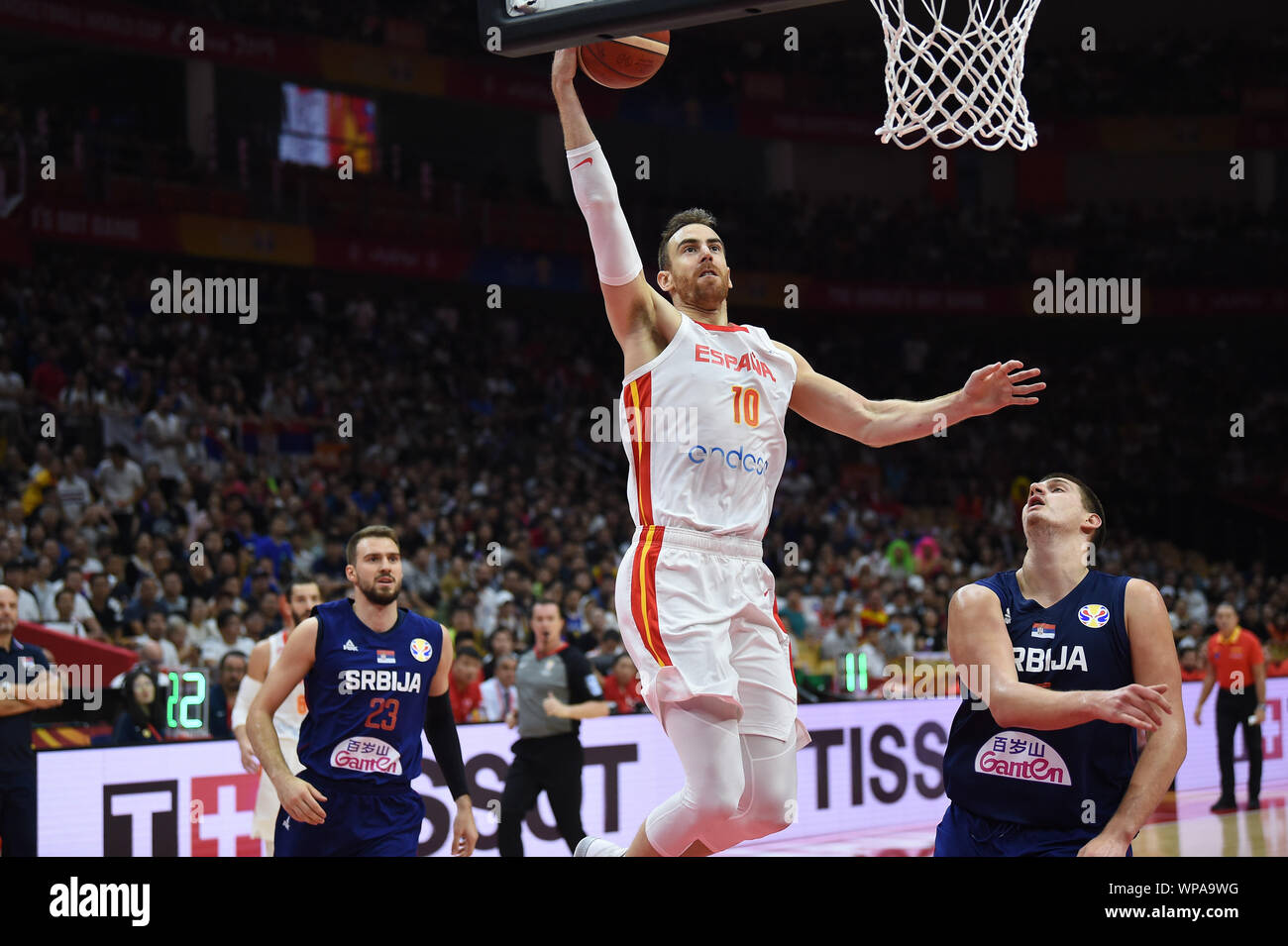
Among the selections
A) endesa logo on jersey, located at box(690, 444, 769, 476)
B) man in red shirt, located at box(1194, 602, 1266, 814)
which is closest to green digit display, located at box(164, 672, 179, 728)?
endesa logo on jersey, located at box(690, 444, 769, 476)

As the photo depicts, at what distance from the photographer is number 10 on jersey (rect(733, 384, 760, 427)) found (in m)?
4.43

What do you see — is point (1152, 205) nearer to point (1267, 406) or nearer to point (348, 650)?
point (1267, 406)

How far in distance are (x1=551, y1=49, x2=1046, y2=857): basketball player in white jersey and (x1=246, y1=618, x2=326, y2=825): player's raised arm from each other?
1059 millimetres

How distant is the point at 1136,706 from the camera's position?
3.37m

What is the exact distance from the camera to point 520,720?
28.1 ft

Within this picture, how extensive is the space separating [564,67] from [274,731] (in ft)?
8.91

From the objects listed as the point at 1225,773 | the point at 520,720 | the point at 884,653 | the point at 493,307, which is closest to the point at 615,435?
the point at 493,307

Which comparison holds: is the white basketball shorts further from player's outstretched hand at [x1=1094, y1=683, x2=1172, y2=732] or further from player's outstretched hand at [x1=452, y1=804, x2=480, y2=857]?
player's outstretched hand at [x1=452, y1=804, x2=480, y2=857]

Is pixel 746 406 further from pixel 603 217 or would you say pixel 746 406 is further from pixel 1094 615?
pixel 1094 615

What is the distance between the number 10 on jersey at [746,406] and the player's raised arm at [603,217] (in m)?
0.37

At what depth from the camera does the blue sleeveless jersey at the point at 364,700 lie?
5219mm

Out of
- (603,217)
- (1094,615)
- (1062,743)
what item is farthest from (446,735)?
(1094,615)

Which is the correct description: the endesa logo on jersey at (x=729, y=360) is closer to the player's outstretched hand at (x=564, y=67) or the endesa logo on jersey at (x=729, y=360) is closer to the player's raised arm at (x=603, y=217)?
the player's raised arm at (x=603, y=217)

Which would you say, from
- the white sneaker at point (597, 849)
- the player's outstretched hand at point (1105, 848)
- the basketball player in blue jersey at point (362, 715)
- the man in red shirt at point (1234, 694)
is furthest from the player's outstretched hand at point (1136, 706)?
the man in red shirt at point (1234, 694)
